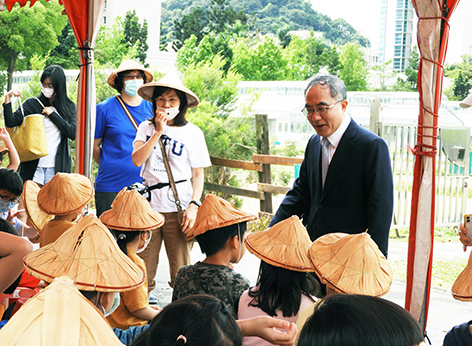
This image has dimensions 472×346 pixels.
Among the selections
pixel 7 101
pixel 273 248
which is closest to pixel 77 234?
pixel 273 248

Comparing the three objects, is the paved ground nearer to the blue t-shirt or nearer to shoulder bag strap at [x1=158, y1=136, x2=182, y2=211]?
the blue t-shirt

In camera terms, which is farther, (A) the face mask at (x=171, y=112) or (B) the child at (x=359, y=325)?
(A) the face mask at (x=171, y=112)

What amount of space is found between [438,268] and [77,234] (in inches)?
201

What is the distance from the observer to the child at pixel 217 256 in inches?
94.8

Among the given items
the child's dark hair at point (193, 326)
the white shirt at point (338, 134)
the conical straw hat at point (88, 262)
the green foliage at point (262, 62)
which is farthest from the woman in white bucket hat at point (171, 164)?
the green foliage at point (262, 62)

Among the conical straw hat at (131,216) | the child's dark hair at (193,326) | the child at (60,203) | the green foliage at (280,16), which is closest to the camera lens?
the child's dark hair at (193,326)

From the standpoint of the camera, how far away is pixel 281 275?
87.3 inches

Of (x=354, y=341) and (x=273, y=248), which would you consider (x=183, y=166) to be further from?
(x=354, y=341)

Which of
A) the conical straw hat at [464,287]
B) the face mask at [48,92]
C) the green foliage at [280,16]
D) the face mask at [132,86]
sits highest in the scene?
the green foliage at [280,16]

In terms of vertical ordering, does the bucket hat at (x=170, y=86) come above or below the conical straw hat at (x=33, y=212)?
above

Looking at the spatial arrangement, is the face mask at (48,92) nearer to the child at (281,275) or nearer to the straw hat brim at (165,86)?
the straw hat brim at (165,86)

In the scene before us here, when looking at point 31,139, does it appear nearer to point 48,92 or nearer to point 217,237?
point 48,92

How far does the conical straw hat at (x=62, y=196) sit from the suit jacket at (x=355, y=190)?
1.19 m

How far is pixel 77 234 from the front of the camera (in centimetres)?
210
